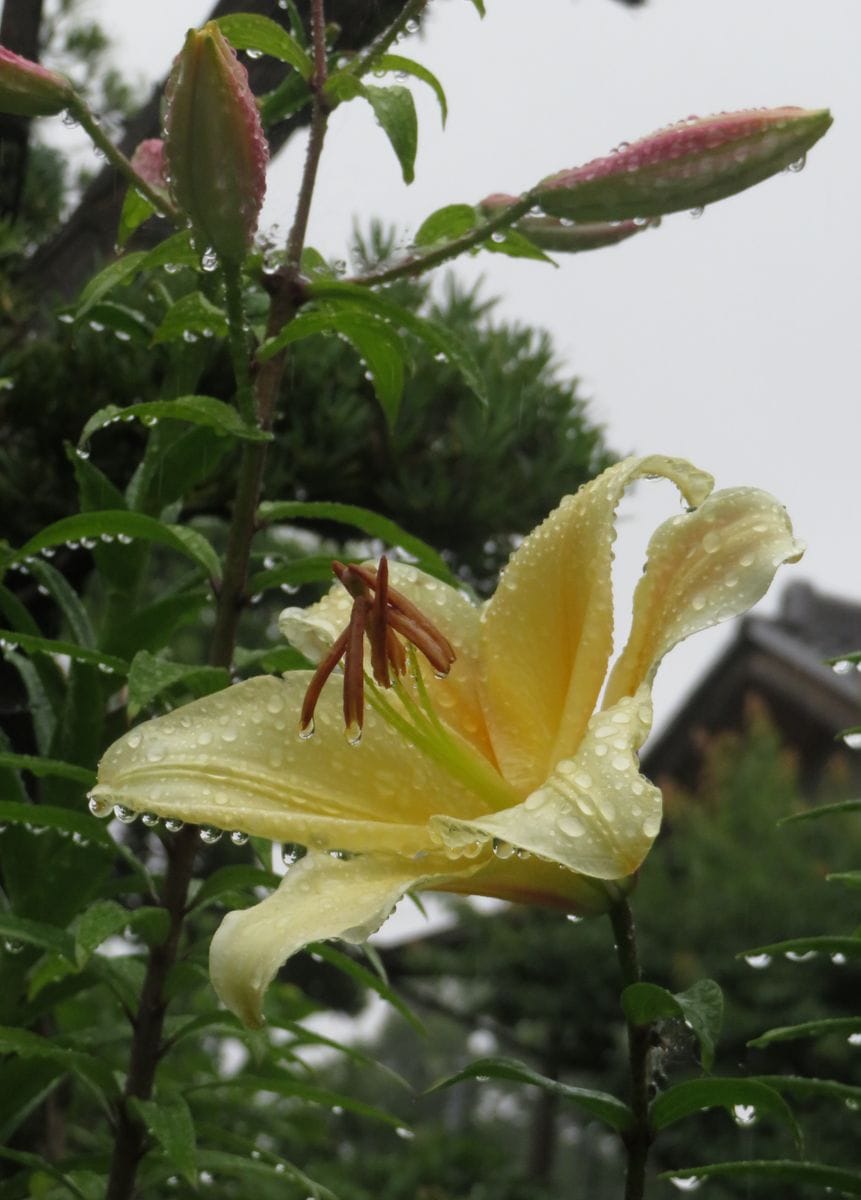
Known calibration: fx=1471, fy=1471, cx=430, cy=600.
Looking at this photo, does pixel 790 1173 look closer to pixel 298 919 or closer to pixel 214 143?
pixel 298 919

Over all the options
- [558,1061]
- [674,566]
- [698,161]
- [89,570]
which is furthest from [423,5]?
[558,1061]

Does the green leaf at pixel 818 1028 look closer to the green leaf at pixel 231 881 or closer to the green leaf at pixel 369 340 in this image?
the green leaf at pixel 231 881

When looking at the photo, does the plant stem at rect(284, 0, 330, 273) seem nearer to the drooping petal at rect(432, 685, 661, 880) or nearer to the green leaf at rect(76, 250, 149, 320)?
the green leaf at rect(76, 250, 149, 320)

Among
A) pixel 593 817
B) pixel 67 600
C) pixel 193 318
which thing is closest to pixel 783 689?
pixel 67 600

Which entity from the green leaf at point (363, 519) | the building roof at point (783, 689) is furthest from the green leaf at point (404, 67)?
the building roof at point (783, 689)

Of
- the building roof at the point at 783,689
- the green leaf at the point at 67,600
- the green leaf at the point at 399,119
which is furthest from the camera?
the building roof at the point at 783,689

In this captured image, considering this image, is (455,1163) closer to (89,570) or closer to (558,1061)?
(558,1061)
